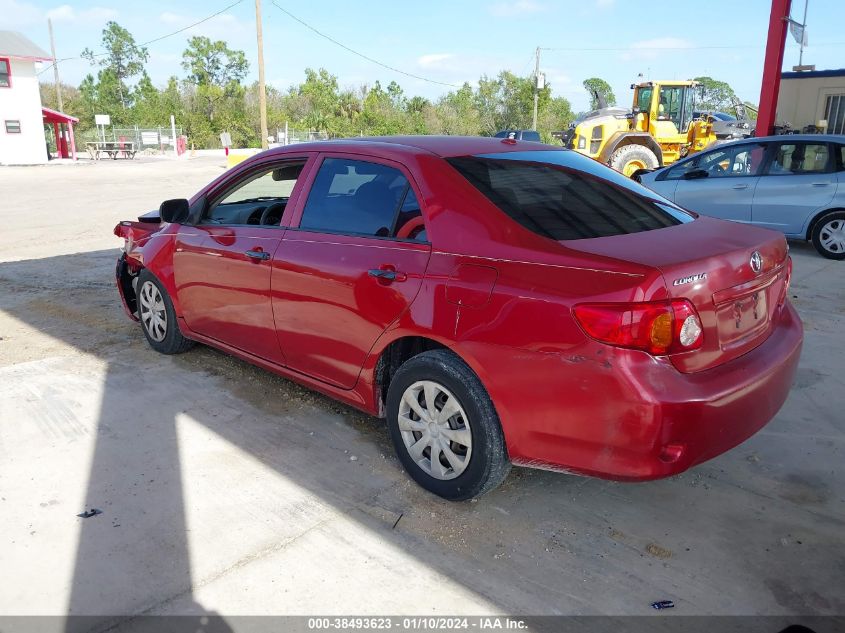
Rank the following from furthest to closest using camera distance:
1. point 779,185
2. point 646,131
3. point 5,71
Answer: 1. point 5,71
2. point 646,131
3. point 779,185

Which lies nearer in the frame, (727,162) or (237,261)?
(237,261)

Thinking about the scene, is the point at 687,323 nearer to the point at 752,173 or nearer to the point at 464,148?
the point at 464,148

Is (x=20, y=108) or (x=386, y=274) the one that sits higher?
(x=20, y=108)

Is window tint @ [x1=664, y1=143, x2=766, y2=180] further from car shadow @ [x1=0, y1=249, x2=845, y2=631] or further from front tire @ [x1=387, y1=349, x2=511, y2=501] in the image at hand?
front tire @ [x1=387, y1=349, x2=511, y2=501]

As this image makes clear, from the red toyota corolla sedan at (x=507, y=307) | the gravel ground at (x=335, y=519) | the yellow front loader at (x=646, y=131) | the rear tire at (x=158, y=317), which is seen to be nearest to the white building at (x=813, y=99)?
the yellow front loader at (x=646, y=131)

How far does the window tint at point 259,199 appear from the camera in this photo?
4.20 m

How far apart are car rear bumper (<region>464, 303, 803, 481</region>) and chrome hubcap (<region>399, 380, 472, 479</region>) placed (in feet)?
0.83

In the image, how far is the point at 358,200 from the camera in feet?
12.0

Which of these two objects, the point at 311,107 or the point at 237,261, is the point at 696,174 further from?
the point at 311,107

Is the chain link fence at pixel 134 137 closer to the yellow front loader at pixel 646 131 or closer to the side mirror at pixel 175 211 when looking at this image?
the yellow front loader at pixel 646 131

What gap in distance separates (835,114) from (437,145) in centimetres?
1708

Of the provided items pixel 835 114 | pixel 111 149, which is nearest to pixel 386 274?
pixel 835 114

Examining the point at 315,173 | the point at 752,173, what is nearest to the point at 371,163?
the point at 315,173

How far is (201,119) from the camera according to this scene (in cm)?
5781
